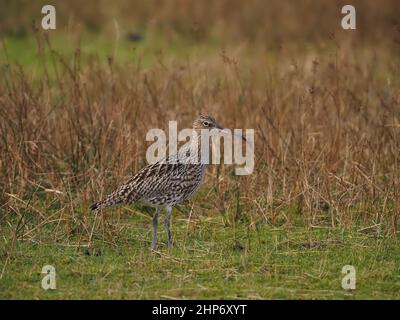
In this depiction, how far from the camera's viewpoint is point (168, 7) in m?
17.2

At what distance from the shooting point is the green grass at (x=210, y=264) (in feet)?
22.6

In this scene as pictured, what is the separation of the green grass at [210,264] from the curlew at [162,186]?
31cm

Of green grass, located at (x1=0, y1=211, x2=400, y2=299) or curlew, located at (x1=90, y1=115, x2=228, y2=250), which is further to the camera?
curlew, located at (x1=90, y1=115, x2=228, y2=250)

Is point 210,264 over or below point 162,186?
below

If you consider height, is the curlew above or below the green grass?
above

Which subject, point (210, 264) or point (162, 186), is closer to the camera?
point (210, 264)

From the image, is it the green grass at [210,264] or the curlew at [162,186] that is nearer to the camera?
the green grass at [210,264]

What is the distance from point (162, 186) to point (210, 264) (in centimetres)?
98

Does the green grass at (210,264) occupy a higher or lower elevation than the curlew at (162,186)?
lower

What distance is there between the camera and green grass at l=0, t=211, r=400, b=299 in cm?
689

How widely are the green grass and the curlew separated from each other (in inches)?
12.3

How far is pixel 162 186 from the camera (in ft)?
26.6

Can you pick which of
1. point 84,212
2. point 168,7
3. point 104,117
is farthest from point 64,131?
point 168,7

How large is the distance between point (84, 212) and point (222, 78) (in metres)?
4.73
